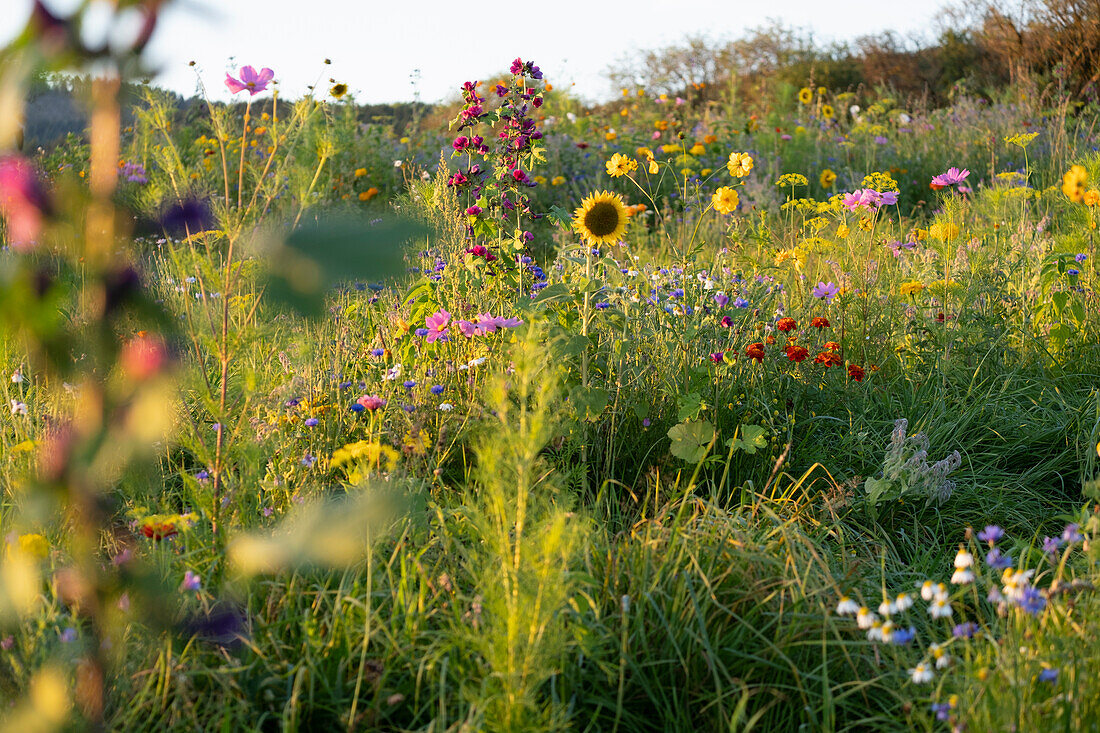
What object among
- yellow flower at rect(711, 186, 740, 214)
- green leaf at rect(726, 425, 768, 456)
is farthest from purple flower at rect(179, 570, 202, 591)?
yellow flower at rect(711, 186, 740, 214)

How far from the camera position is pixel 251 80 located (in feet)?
4.33

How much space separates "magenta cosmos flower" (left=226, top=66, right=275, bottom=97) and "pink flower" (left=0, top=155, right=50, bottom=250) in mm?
601

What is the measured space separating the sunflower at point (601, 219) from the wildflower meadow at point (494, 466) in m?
0.01

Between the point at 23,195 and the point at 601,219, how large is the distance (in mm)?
1958

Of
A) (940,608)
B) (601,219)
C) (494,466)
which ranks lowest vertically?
(940,608)

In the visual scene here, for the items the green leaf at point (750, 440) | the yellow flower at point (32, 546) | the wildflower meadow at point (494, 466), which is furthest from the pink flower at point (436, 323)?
the yellow flower at point (32, 546)

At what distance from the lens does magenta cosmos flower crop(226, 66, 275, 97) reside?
129 centimetres

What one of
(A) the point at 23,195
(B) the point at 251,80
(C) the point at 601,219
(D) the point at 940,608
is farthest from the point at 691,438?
(A) the point at 23,195

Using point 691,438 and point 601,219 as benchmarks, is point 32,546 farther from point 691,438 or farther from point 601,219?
point 601,219

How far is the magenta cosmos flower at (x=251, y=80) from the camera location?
50.7 inches

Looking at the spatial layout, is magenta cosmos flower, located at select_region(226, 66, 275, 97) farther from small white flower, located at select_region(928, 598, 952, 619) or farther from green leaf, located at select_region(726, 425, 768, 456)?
green leaf, located at select_region(726, 425, 768, 456)

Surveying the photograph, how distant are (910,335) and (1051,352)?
52cm

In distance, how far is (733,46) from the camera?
17625 millimetres

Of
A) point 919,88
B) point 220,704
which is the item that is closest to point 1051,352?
point 220,704
